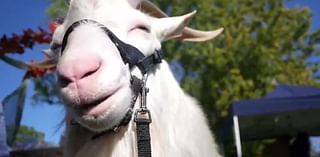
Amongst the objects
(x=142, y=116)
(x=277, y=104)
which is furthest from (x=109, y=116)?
(x=277, y=104)

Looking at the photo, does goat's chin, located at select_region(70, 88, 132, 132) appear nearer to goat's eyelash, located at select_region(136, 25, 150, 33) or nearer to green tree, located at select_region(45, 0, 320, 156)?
goat's eyelash, located at select_region(136, 25, 150, 33)

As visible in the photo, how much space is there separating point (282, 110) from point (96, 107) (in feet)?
13.8

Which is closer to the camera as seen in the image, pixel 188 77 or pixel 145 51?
pixel 145 51

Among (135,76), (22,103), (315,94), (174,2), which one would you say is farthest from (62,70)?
(174,2)

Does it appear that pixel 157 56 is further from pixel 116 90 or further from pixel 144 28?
pixel 116 90

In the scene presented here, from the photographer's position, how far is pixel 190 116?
2342 mm

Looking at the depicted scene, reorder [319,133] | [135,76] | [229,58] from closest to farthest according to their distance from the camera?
[135,76] → [319,133] → [229,58]

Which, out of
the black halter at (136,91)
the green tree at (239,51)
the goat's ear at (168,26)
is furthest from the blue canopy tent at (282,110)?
the green tree at (239,51)

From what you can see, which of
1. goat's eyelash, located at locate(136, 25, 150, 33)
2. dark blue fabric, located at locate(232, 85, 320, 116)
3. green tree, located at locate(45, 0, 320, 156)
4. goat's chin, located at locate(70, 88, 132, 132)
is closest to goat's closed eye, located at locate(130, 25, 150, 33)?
goat's eyelash, located at locate(136, 25, 150, 33)

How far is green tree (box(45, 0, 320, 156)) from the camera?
1501 cm

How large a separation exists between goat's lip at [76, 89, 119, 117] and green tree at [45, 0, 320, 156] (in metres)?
12.8

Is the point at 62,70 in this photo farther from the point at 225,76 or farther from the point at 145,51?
the point at 225,76

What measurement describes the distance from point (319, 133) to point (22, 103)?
565 centimetres

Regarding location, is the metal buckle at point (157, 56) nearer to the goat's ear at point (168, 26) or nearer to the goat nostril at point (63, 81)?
the goat's ear at point (168, 26)
